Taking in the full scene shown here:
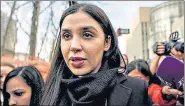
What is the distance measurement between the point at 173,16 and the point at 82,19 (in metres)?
42.4

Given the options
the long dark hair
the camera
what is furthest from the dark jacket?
the camera

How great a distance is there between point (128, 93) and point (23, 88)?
2.82 feet

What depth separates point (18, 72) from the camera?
205cm

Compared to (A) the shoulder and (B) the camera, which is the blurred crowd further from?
(B) the camera

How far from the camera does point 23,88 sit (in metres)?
1.95

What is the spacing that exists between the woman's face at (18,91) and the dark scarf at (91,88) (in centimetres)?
62

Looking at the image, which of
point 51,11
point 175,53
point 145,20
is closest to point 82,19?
point 175,53

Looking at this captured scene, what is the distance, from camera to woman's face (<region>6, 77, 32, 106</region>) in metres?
1.88

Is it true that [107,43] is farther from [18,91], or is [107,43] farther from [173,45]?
[173,45]

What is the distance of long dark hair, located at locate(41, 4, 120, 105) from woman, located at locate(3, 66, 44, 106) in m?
0.47

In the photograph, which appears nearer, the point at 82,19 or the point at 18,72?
the point at 82,19

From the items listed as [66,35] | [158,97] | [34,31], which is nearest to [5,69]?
[158,97]

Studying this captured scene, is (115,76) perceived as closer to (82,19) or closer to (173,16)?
(82,19)

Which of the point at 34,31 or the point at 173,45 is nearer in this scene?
the point at 173,45
